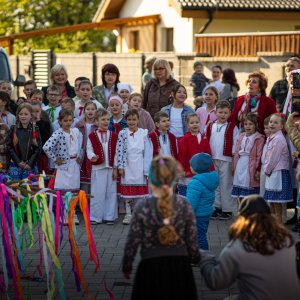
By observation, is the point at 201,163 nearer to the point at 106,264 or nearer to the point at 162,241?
the point at 106,264

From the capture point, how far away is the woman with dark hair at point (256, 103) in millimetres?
12562

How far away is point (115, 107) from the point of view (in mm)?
12750

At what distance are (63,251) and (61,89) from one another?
4220mm

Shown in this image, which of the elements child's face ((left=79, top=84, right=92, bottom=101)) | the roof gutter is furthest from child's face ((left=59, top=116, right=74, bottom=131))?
the roof gutter

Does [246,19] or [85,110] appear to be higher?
[246,19]

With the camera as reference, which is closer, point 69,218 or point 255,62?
point 69,218

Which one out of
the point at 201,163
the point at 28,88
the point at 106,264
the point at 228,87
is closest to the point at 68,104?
the point at 28,88

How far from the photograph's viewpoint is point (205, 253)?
6.64m

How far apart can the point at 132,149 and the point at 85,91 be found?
142 cm

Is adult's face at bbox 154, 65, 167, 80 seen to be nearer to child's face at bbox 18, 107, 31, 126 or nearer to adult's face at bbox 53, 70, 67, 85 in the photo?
adult's face at bbox 53, 70, 67, 85

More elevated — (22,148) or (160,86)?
(160,86)

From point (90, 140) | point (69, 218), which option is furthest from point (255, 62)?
point (69, 218)

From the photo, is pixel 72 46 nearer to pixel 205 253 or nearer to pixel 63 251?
pixel 63 251

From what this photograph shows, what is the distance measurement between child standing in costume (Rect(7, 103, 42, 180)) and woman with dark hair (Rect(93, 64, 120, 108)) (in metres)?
1.87
